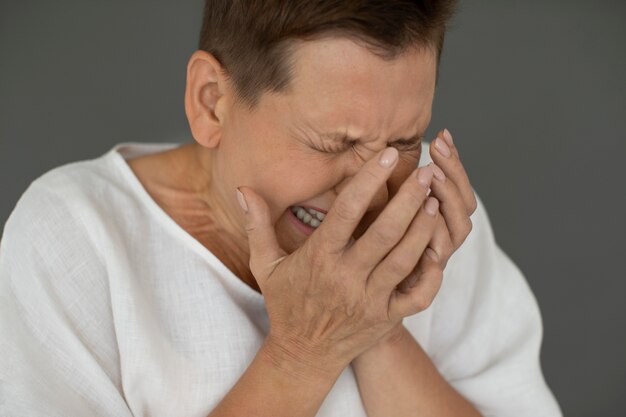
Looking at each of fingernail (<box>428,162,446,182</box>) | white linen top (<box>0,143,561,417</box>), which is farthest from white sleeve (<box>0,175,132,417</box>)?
fingernail (<box>428,162,446,182</box>)

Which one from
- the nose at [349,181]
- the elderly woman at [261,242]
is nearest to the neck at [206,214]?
the elderly woman at [261,242]

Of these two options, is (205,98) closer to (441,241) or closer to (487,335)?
(441,241)

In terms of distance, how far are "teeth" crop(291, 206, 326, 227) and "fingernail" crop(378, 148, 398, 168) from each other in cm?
21

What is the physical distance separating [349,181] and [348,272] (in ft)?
0.39

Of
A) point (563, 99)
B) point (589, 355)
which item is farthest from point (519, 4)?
point (589, 355)

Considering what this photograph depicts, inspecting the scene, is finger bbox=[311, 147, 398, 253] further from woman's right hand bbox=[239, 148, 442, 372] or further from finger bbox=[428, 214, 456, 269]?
finger bbox=[428, 214, 456, 269]

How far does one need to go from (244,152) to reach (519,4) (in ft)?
4.02

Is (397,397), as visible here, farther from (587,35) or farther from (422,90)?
(587,35)

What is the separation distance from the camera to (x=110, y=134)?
2172 mm

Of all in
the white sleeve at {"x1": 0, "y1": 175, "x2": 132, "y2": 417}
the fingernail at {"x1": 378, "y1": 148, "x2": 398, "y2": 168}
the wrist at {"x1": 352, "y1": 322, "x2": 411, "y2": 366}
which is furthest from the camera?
the wrist at {"x1": 352, "y1": 322, "x2": 411, "y2": 366}

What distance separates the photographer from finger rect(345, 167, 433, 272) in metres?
1.17

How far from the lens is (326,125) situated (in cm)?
121

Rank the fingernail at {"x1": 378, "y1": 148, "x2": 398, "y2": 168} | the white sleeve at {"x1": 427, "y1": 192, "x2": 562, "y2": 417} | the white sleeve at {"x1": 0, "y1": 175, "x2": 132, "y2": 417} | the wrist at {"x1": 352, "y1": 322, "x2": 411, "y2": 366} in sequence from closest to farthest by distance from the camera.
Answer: the fingernail at {"x1": 378, "y1": 148, "x2": 398, "y2": 168} → the white sleeve at {"x1": 0, "y1": 175, "x2": 132, "y2": 417} → the wrist at {"x1": 352, "y1": 322, "x2": 411, "y2": 366} → the white sleeve at {"x1": 427, "y1": 192, "x2": 562, "y2": 417}

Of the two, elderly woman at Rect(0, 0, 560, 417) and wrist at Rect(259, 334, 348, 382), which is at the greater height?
elderly woman at Rect(0, 0, 560, 417)
